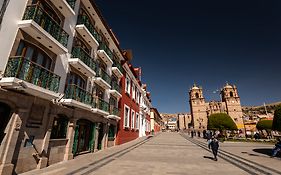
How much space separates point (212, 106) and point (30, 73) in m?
102

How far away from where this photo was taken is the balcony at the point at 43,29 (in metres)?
6.80

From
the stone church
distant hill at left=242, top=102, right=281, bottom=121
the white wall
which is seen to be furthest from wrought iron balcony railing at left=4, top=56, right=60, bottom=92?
the stone church

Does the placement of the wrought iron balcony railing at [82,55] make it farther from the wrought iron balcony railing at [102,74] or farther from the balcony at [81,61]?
the wrought iron balcony railing at [102,74]

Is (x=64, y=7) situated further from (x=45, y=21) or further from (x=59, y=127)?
(x=59, y=127)

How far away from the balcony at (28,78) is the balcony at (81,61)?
1.98 meters

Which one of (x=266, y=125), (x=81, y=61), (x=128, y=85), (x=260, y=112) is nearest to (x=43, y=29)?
(x=81, y=61)

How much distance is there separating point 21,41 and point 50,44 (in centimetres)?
126

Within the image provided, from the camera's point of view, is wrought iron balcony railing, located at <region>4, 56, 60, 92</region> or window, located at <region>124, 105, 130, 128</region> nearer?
wrought iron balcony railing, located at <region>4, 56, 60, 92</region>

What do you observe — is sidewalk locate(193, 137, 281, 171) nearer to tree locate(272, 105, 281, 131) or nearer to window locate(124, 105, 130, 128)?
tree locate(272, 105, 281, 131)

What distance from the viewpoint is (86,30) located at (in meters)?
11.1

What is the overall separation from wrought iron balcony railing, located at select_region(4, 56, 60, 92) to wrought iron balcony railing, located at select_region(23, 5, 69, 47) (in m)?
1.99

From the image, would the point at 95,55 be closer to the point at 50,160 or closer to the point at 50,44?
the point at 50,44

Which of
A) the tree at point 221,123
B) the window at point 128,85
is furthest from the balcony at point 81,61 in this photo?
the tree at point 221,123

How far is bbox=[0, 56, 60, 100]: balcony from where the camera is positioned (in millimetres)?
5785
